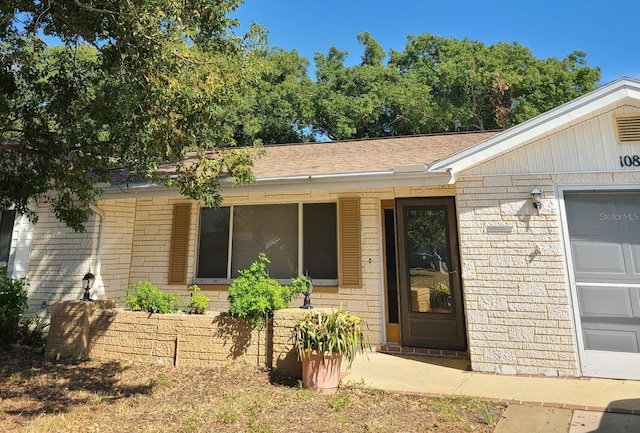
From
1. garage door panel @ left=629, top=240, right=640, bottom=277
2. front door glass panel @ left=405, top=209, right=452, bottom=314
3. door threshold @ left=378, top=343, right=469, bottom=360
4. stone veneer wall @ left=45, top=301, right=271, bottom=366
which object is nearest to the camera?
garage door panel @ left=629, top=240, right=640, bottom=277

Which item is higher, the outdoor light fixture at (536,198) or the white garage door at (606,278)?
the outdoor light fixture at (536,198)

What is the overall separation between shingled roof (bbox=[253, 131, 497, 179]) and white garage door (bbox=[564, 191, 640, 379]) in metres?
2.41

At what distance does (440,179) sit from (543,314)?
7.30 ft

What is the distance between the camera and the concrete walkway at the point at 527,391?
11.0 feet

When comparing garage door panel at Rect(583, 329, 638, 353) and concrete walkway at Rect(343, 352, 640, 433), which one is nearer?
concrete walkway at Rect(343, 352, 640, 433)

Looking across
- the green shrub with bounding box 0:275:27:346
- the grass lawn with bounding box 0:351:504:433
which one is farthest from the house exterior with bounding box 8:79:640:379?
the grass lawn with bounding box 0:351:504:433

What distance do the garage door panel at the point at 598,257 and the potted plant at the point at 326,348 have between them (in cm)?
314

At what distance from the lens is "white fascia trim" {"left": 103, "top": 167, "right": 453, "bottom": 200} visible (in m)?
5.35

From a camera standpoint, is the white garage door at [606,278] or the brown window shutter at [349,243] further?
the brown window shutter at [349,243]

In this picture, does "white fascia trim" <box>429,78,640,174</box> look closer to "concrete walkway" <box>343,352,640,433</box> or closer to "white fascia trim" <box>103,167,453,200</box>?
"white fascia trim" <box>103,167,453,200</box>

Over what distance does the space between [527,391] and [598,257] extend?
2054 mm

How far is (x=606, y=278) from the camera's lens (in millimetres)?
4742

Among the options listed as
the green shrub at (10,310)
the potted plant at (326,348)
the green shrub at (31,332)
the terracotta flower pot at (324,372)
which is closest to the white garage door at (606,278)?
the potted plant at (326,348)

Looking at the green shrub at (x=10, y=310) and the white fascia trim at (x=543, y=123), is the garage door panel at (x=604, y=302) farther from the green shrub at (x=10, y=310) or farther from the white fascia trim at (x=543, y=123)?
the green shrub at (x=10, y=310)
